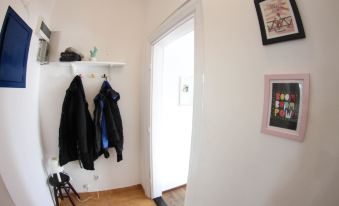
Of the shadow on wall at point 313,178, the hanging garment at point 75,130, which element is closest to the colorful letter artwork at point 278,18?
the shadow on wall at point 313,178

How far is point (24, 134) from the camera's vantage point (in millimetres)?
1296

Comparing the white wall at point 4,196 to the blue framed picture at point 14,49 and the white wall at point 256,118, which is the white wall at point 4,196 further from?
the white wall at point 256,118

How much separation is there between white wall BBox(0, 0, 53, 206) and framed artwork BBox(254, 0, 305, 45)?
1.51 metres

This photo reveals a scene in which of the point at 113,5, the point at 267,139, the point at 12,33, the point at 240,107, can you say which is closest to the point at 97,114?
the point at 12,33

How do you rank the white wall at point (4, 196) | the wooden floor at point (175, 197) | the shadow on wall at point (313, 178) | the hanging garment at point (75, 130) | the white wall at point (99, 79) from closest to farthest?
the shadow on wall at point (313, 178), the white wall at point (4, 196), the hanging garment at point (75, 130), the white wall at point (99, 79), the wooden floor at point (175, 197)

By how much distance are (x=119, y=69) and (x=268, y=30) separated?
1780 millimetres

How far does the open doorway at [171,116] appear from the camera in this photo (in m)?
1.85

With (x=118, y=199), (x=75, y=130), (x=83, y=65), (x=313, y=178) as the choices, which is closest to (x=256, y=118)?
(x=313, y=178)

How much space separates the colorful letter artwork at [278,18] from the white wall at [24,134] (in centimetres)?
151

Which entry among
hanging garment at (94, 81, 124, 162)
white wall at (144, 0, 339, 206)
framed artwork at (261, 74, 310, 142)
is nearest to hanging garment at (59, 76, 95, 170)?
hanging garment at (94, 81, 124, 162)

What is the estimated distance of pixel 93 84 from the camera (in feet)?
6.31

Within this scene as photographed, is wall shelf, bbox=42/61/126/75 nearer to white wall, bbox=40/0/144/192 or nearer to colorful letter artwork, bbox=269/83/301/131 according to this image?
white wall, bbox=40/0/144/192

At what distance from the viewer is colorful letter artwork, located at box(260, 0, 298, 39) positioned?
53cm

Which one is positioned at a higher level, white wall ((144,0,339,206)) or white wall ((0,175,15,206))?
white wall ((144,0,339,206))
